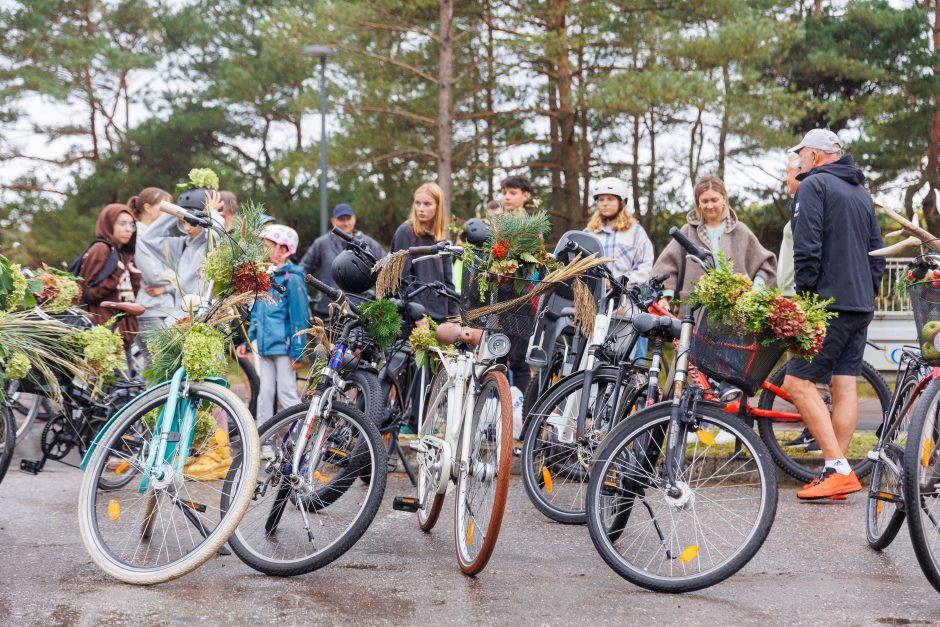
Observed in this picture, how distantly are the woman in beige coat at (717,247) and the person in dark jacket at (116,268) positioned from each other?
12.4 ft

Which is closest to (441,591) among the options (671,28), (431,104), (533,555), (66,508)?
(533,555)

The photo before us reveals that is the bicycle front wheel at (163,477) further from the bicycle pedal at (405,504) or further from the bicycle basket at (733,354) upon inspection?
the bicycle basket at (733,354)

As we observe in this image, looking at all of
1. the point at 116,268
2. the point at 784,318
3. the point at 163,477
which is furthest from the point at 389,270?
the point at 116,268

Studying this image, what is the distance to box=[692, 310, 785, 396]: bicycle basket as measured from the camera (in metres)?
4.50

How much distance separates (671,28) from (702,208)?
→ 13.9 metres

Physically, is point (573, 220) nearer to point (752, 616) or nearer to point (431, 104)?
point (431, 104)

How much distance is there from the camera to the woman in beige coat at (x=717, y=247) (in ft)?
24.0

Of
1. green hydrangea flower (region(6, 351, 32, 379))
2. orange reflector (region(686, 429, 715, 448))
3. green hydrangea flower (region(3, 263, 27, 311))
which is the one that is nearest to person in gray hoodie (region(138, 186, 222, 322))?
green hydrangea flower (region(3, 263, 27, 311))

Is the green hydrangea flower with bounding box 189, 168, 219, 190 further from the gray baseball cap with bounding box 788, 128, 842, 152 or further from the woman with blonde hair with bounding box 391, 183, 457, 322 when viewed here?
the gray baseball cap with bounding box 788, 128, 842, 152

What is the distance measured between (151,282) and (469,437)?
396 centimetres

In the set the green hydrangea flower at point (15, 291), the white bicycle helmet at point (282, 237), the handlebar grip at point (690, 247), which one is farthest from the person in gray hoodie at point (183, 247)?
the handlebar grip at point (690, 247)

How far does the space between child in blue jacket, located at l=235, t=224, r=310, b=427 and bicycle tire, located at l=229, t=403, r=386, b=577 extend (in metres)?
2.95

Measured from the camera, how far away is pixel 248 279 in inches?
190

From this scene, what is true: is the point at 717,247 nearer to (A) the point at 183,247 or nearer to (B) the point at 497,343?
(B) the point at 497,343
